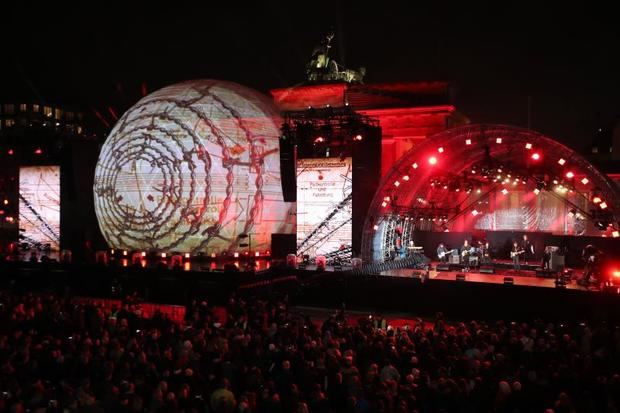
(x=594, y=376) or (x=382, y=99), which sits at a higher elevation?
(x=382, y=99)

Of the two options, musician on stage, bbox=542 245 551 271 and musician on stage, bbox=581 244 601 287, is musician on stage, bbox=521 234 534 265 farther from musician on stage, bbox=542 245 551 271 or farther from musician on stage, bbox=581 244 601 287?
musician on stage, bbox=581 244 601 287

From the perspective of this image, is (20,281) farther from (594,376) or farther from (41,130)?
(594,376)

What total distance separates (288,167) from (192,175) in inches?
181

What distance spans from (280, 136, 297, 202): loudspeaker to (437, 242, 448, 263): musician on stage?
6.78 m

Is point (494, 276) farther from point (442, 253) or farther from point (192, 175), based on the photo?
point (192, 175)

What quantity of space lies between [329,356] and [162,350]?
10.4ft

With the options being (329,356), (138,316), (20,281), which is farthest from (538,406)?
(20,281)

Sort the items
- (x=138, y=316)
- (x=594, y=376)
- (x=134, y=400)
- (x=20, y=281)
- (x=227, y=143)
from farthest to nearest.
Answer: (x=227, y=143)
(x=20, y=281)
(x=138, y=316)
(x=594, y=376)
(x=134, y=400)

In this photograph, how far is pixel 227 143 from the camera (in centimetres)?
2459

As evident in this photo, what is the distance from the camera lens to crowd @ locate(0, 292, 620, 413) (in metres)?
7.12

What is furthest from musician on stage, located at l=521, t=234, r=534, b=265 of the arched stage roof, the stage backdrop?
the stage backdrop

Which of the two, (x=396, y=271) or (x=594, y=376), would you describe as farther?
(x=396, y=271)

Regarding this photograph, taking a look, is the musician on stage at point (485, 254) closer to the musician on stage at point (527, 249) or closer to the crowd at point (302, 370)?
the musician on stage at point (527, 249)

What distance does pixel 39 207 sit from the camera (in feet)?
98.0
